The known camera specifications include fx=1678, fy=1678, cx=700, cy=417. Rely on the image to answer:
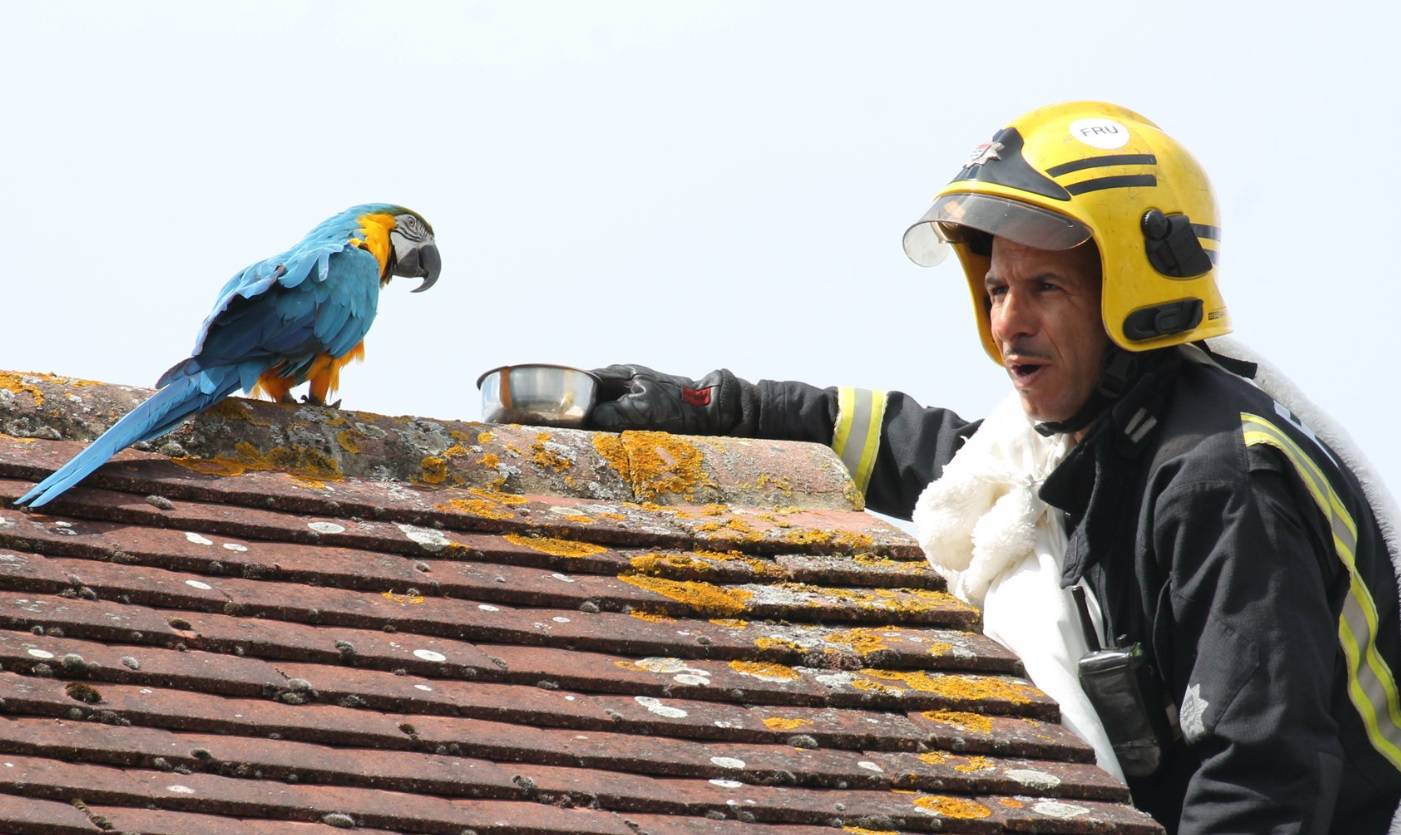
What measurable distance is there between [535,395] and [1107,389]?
144cm

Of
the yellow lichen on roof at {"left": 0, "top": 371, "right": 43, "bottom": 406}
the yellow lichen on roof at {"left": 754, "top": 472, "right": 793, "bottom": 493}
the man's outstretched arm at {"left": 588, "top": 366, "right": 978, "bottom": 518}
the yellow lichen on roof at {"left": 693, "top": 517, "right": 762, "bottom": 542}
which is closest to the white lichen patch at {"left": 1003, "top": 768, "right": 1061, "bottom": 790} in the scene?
the yellow lichen on roof at {"left": 693, "top": 517, "right": 762, "bottom": 542}

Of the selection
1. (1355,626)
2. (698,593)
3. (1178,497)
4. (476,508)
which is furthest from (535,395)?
(1355,626)

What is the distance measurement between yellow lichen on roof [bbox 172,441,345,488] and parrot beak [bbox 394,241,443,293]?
2409 mm

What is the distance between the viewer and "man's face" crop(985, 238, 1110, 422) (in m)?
3.99

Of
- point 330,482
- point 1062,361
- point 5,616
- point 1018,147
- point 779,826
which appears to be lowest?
Result: point 779,826

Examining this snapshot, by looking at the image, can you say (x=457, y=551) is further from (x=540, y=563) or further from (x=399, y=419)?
(x=399, y=419)

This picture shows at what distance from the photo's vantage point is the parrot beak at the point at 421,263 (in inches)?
237

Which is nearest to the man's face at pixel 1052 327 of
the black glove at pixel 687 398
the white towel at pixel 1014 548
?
the white towel at pixel 1014 548

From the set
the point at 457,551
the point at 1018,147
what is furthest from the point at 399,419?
the point at 1018,147

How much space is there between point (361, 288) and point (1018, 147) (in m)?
1.86

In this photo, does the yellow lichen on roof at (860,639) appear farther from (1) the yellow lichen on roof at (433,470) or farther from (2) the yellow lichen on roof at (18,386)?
(2) the yellow lichen on roof at (18,386)

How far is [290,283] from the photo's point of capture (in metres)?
4.36

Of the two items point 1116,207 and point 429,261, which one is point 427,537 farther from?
point 429,261

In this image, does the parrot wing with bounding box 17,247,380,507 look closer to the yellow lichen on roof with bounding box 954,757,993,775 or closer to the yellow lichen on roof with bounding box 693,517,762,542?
the yellow lichen on roof with bounding box 693,517,762,542
